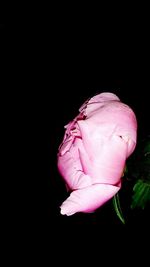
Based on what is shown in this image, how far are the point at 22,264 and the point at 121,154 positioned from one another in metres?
0.90

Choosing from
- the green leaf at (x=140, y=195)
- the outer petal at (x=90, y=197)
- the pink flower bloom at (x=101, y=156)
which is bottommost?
the green leaf at (x=140, y=195)

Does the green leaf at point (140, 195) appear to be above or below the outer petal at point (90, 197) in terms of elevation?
below

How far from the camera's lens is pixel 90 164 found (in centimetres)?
33

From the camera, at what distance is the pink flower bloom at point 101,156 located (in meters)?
0.32

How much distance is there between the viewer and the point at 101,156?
13.1 inches

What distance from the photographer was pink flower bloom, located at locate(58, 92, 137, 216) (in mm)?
325

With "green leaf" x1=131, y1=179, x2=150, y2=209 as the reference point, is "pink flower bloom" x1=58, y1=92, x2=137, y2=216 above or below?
above

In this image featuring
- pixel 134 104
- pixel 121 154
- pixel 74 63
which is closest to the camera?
pixel 121 154

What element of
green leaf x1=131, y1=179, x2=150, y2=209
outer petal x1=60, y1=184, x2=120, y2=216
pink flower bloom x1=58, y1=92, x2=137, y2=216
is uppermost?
pink flower bloom x1=58, y1=92, x2=137, y2=216

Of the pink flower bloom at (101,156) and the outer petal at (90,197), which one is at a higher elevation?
the pink flower bloom at (101,156)

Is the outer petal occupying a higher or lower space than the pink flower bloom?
lower

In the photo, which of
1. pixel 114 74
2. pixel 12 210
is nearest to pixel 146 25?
pixel 114 74

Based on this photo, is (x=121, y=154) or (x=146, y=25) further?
(x=146, y=25)

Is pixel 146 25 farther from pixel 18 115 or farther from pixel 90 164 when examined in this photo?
pixel 90 164
